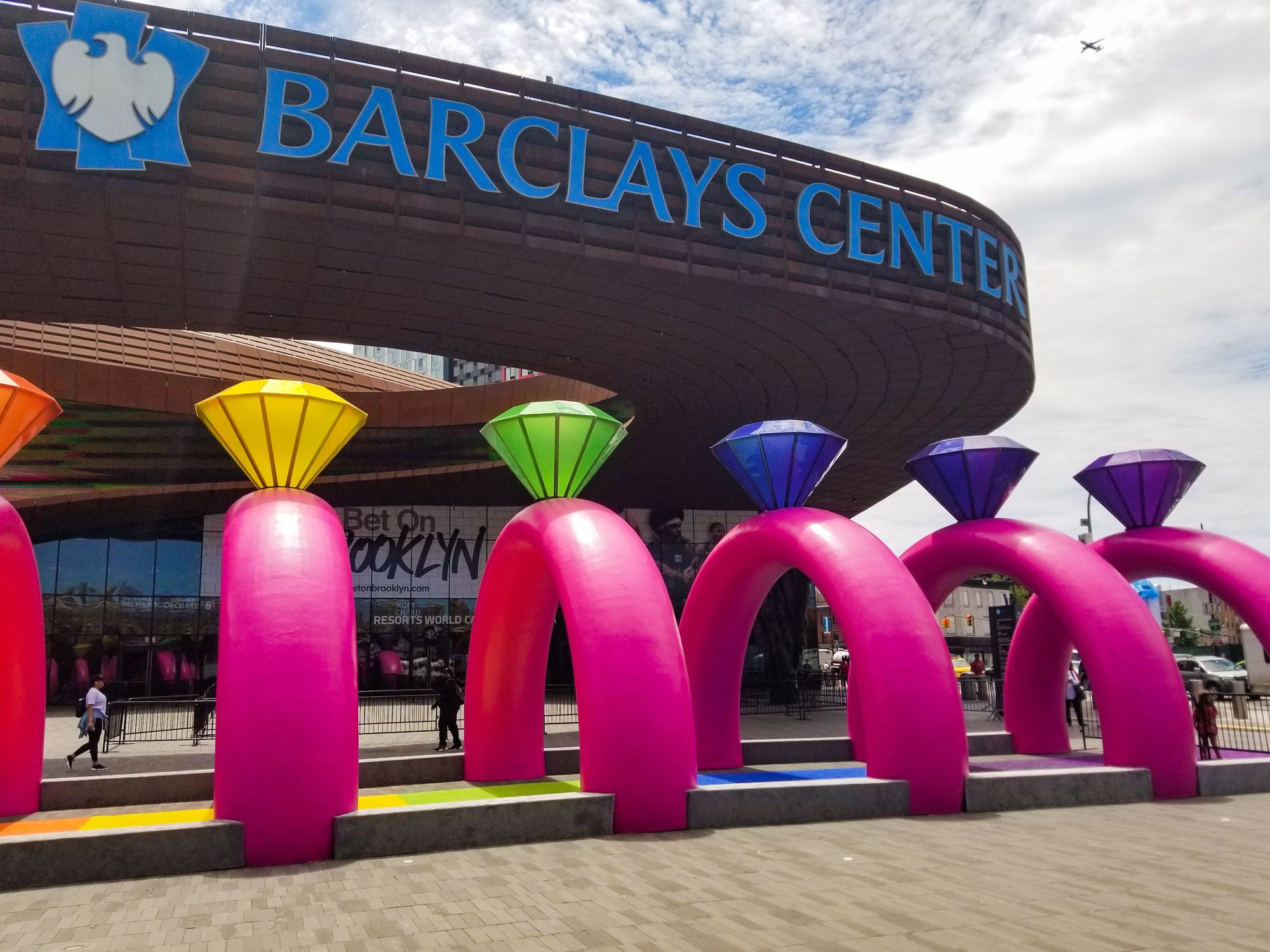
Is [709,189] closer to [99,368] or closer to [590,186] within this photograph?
[590,186]

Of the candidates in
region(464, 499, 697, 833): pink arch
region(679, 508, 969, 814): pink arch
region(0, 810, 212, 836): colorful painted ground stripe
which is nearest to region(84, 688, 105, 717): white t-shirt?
region(0, 810, 212, 836): colorful painted ground stripe

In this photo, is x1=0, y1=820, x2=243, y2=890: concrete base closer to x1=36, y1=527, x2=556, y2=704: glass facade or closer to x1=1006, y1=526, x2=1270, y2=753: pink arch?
x1=1006, y1=526, x2=1270, y2=753: pink arch

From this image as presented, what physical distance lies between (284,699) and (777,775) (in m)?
6.98

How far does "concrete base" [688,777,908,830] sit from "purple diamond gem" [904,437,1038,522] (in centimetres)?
514

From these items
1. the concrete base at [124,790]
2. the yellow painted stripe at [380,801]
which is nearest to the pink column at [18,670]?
the concrete base at [124,790]

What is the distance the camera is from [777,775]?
44.6ft

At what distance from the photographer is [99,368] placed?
72.5 feet

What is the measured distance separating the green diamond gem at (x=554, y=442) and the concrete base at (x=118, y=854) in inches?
207

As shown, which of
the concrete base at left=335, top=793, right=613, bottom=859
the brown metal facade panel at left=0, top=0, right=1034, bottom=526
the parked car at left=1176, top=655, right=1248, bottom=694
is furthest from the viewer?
the parked car at left=1176, top=655, right=1248, bottom=694

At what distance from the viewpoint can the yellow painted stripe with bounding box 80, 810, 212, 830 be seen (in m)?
10.5

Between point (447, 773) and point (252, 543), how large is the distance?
4.87 meters

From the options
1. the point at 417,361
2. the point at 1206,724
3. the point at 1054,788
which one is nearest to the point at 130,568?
the point at 1054,788

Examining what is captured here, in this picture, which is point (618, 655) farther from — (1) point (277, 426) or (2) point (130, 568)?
(2) point (130, 568)

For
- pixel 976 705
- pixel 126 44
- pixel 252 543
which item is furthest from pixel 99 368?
pixel 976 705
